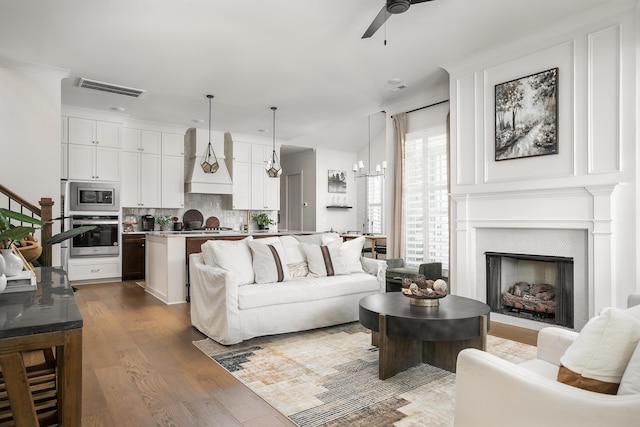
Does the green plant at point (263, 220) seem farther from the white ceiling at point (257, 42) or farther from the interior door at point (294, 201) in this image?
the white ceiling at point (257, 42)

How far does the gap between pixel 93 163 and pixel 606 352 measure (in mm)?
7276

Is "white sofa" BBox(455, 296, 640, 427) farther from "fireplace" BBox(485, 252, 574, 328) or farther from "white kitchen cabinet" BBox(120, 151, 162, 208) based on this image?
"white kitchen cabinet" BBox(120, 151, 162, 208)

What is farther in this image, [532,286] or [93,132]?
[93,132]

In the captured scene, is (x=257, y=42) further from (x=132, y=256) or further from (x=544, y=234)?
(x=132, y=256)

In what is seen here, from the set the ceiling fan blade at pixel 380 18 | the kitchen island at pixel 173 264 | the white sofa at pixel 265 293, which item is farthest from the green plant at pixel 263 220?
the ceiling fan blade at pixel 380 18

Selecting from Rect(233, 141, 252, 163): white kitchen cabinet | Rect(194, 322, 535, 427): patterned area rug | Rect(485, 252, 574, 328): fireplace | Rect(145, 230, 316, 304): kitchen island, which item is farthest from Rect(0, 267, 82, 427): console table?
Rect(233, 141, 252, 163): white kitchen cabinet

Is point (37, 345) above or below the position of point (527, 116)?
below

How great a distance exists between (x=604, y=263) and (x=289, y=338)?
9.17ft

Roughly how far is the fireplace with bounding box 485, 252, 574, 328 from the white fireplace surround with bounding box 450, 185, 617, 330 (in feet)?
0.21

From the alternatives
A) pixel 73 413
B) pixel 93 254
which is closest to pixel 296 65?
pixel 73 413

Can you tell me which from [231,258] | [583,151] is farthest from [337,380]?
[583,151]

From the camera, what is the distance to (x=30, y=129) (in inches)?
188

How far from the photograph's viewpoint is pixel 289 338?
3643 mm

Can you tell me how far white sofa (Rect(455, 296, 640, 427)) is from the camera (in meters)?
1.14
